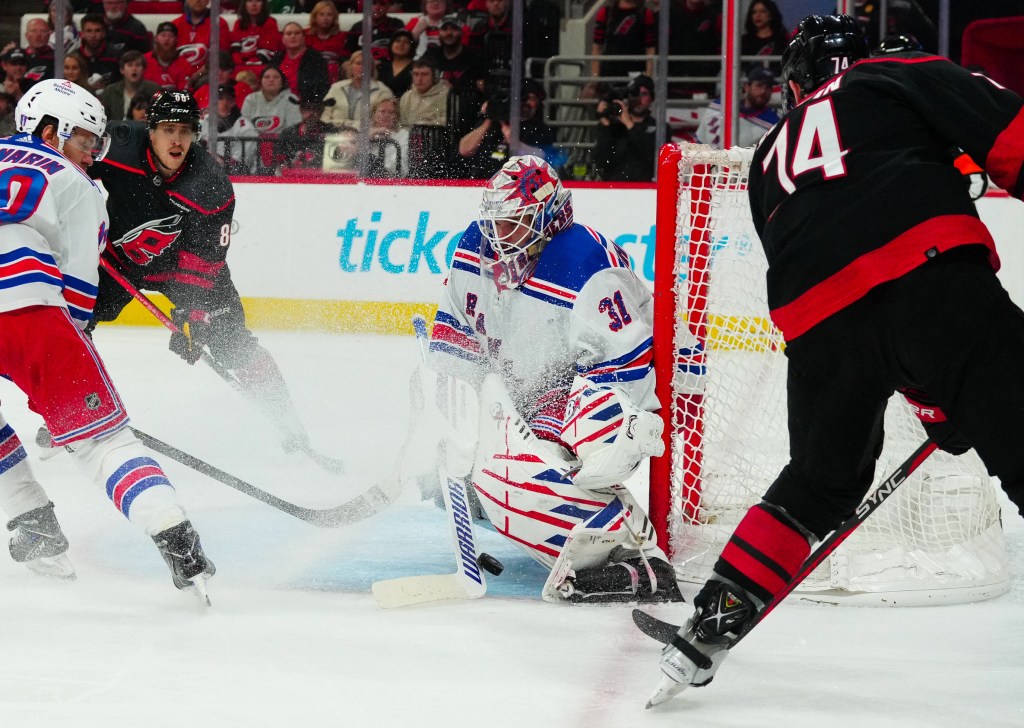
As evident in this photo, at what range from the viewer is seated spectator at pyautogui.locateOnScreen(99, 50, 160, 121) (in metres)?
7.17

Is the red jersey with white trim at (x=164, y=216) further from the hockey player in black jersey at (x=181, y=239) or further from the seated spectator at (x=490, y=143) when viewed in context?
the seated spectator at (x=490, y=143)

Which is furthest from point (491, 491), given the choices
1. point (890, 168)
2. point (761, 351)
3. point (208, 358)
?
point (208, 358)

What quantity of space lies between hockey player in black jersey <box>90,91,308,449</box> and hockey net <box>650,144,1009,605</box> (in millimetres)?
1509

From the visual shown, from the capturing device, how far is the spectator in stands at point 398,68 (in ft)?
21.8

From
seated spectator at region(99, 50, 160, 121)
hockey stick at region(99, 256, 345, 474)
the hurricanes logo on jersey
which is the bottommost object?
hockey stick at region(99, 256, 345, 474)

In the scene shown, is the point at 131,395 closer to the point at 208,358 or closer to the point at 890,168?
the point at 208,358

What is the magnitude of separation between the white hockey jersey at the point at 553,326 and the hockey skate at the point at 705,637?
643mm

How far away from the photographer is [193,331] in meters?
3.96

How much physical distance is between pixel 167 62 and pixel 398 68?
1677 mm

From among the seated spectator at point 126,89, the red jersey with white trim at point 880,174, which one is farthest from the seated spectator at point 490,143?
the red jersey with white trim at point 880,174

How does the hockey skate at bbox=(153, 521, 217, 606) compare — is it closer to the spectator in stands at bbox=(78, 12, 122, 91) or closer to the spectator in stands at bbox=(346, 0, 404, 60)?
the spectator in stands at bbox=(346, 0, 404, 60)

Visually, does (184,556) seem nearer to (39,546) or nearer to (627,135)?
(39,546)

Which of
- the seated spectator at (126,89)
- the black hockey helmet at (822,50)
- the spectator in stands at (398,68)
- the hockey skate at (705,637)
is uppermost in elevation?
the black hockey helmet at (822,50)

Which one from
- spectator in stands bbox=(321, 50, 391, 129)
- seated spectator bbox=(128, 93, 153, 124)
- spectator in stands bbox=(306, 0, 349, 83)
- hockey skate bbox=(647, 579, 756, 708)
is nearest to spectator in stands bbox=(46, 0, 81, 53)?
seated spectator bbox=(128, 93, 153, 124)
